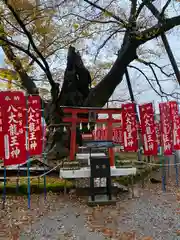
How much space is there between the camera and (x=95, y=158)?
6492 mm

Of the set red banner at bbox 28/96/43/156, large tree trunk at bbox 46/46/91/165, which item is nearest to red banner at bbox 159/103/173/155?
red banner at bbox 28/96/43/156

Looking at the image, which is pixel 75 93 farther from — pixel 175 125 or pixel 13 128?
pixel 13 128

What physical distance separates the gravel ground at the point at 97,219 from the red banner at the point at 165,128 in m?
1.57

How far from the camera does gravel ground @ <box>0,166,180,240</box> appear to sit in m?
4.32

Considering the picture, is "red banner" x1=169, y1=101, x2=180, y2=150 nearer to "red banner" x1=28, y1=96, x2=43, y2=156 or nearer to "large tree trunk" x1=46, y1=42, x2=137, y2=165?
"large tree trunk" x1=46, y1=42, x2=137, y2=165

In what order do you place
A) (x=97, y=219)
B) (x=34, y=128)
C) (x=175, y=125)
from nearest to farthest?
(x=97, y=219) < (x=34, y=128) < (x=175, y=125)

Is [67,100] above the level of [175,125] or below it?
above

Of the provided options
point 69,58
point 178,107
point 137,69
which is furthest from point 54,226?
point 137,69

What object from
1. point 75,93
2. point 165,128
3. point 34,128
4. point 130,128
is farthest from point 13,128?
point 75,93

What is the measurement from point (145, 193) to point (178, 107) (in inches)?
128

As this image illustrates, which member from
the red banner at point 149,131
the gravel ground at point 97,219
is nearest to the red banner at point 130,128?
the red banner at point 149,131

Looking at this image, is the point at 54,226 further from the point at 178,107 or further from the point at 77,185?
the point at 178,107

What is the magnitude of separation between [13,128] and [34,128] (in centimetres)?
155

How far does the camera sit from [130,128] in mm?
8766
